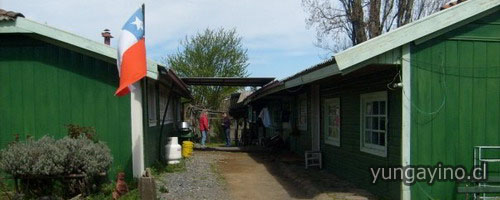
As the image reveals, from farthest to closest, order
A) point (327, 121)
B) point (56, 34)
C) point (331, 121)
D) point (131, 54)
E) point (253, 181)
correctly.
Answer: point (327, 121) → point (331, 121) → point (253, 181) → point (56, 34) → point (131, 54)

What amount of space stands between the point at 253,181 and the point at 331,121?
7.48 ft

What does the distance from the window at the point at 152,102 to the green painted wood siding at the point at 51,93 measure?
5.28 ft

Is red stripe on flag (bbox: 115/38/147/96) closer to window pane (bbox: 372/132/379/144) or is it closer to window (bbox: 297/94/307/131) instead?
window pane (bbox: 372/132/379/144)

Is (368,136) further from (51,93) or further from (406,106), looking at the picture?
(51,93)

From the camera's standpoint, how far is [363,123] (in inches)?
329

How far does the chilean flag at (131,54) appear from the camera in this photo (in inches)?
274

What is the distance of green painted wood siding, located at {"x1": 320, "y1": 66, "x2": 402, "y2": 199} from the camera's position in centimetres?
698

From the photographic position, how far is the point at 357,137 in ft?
28.1

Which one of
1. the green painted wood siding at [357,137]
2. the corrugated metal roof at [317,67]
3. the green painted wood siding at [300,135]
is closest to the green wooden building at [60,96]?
the corrugated metal roof at [317,67]

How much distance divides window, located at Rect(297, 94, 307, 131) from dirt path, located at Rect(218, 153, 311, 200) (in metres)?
1.49

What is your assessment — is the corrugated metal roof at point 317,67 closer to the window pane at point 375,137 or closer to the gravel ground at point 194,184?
the window pane at point 375,137

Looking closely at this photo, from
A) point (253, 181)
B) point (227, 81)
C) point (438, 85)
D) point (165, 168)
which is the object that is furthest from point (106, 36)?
point (438, 85)

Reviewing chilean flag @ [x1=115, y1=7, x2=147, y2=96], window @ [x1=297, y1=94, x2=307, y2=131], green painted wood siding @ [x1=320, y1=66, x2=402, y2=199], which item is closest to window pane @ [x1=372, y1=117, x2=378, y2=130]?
green painted wood siding @ [x1=320, y1=66, x2=402, y2=199]

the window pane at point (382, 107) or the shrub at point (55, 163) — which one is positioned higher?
the window pane at point (382, 107)
